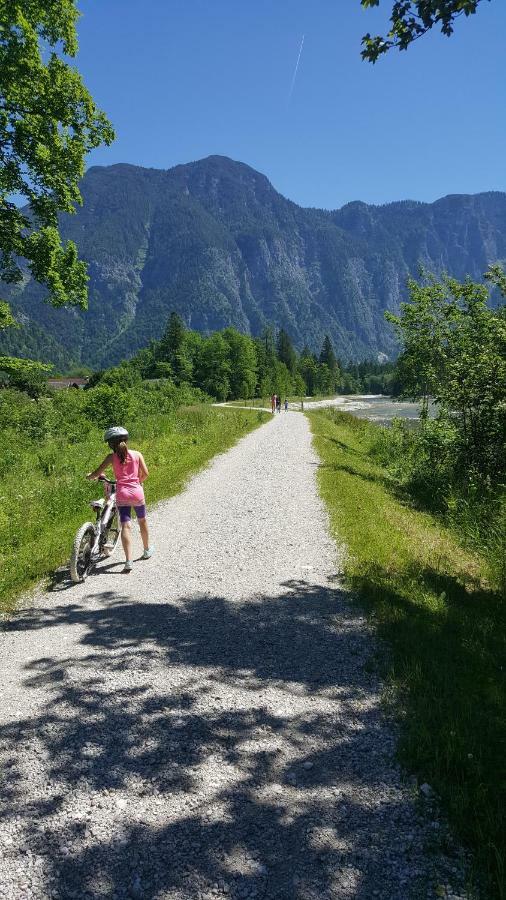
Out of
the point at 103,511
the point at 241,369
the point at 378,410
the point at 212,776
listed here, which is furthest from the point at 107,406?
the point at 378,410

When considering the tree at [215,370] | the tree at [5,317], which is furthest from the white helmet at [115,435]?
the tree at [215,370]

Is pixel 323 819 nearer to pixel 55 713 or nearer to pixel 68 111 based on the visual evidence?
pixel 55 713

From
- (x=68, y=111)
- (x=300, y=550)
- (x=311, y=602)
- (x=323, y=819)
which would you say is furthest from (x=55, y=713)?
(x=68, y=111)

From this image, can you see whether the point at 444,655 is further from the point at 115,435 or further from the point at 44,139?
the point at 44,139

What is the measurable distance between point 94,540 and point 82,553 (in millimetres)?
328

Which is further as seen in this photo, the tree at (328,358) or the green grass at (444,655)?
the tree at (328,358)

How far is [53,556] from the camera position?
818cm

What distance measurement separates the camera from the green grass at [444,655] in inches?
121

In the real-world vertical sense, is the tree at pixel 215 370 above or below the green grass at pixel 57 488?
above

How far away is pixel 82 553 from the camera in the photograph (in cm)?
741

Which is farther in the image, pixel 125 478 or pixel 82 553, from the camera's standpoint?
pixel 125 478

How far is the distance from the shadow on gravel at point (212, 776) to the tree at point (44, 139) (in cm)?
1416

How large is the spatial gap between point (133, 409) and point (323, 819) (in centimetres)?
3318

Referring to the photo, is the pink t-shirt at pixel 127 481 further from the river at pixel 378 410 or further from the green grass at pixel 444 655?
the river at pixel 378 410
